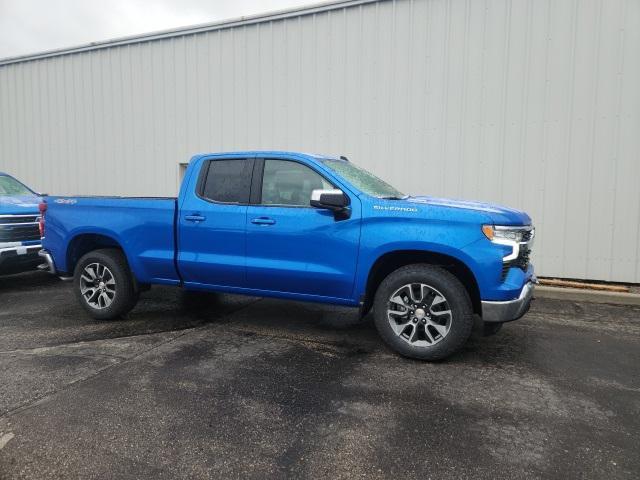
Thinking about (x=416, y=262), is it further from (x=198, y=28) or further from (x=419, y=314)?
(x=198, y=28)

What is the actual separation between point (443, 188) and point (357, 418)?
5.46m

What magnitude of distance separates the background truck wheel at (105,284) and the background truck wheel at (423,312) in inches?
114

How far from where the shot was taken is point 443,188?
313 inches

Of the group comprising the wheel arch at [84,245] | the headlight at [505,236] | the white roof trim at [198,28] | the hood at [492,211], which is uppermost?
the white roof trim at [198,28]

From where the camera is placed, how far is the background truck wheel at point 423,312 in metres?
4.05

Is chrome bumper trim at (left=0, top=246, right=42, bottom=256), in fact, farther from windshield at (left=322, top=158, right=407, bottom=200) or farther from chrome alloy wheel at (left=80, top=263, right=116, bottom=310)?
windshield at (left=322, top=158, right=407, bottom=200)

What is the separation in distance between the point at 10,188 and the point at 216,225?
208 inches

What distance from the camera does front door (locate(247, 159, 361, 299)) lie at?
439cm

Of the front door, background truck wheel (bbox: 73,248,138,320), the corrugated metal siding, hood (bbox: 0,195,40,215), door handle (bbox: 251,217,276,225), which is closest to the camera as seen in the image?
the front door

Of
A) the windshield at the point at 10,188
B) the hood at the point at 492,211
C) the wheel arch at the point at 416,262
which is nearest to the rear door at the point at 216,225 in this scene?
the wheel arch at the point at 416,262

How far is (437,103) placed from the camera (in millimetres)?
7887

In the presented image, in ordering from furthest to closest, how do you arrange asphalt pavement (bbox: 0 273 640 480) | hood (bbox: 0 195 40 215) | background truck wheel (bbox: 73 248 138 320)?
hood (bbox: 0 195 40 215) → background truck wheel (bbox: 73 248 138 320) → asphalt pavement (bbox: 0 273 640 480)

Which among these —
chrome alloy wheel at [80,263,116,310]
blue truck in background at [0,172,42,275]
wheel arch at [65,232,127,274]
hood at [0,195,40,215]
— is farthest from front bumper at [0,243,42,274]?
chrome alloy wheel at [80,263,116,310]

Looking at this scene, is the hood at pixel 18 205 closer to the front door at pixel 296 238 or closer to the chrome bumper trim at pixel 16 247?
the chrome bumper trim at pixel 16 247
